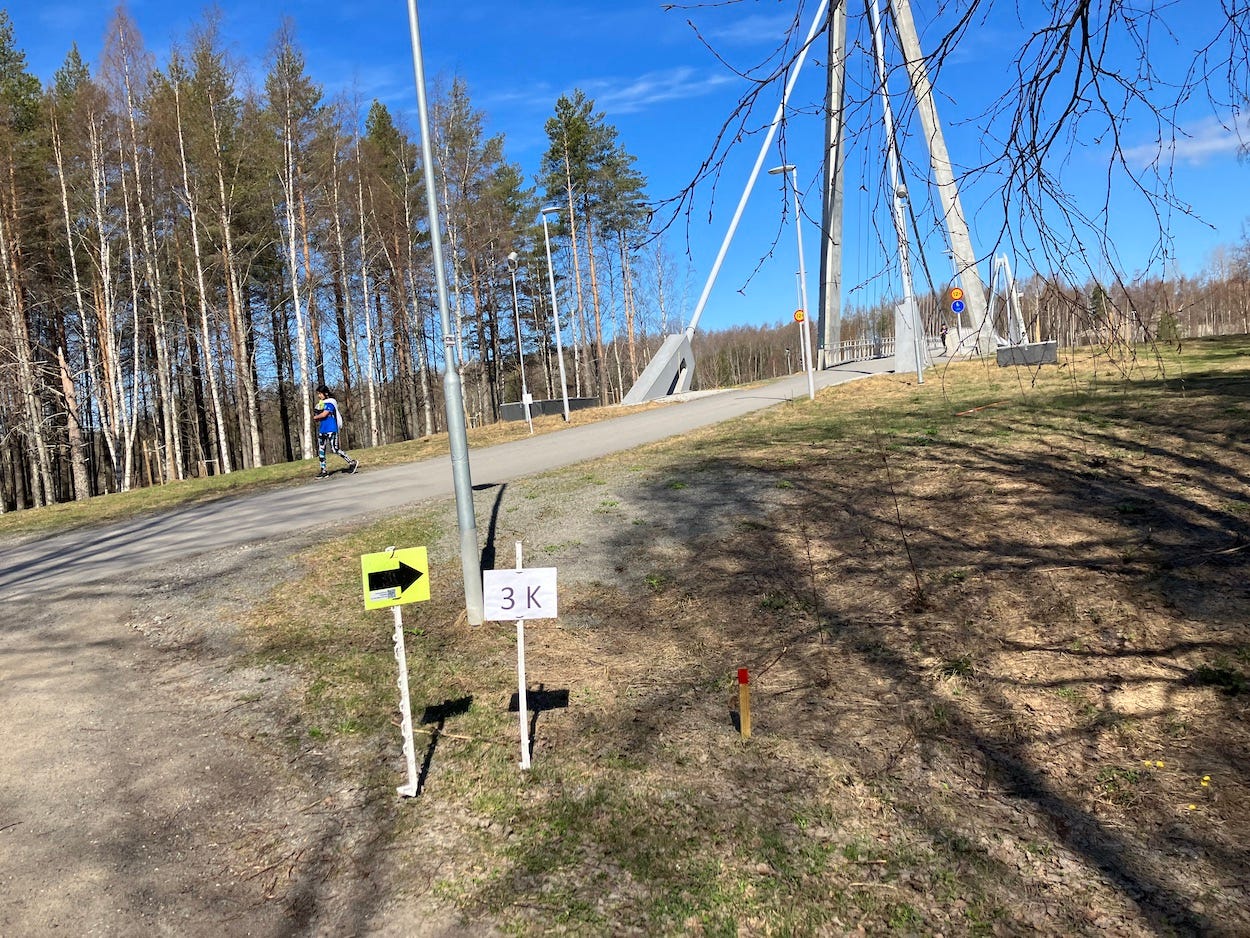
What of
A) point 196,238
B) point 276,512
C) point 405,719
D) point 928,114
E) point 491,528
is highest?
point 196,238

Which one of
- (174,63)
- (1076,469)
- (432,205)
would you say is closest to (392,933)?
(432,205)

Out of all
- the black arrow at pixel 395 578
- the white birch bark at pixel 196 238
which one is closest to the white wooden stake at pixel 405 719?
the black arrow at pixel 395 578

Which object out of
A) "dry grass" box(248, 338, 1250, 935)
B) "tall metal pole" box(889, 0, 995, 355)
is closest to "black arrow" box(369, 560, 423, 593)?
"dry grass" box(248, 338, 1250, 935)

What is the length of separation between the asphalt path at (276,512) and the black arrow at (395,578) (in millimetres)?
6498

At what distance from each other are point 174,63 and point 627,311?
1168 inches

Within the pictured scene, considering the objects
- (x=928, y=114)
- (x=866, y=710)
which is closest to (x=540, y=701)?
(x=866, y=710)

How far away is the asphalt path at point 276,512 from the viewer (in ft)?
32.2

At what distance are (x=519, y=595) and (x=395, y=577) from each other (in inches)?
31.9

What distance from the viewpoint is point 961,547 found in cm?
751

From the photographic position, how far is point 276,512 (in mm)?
12414

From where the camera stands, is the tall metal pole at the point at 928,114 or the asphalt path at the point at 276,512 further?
the asphalt path at the point at 276,512

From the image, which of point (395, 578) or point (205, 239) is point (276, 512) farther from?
point (205, 239)

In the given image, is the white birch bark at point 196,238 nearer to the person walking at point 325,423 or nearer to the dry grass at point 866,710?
the person walking at point 325,423

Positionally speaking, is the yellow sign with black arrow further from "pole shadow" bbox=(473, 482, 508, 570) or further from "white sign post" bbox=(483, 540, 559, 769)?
"pole shadow" bbox=(473, 482, 508, 570)
